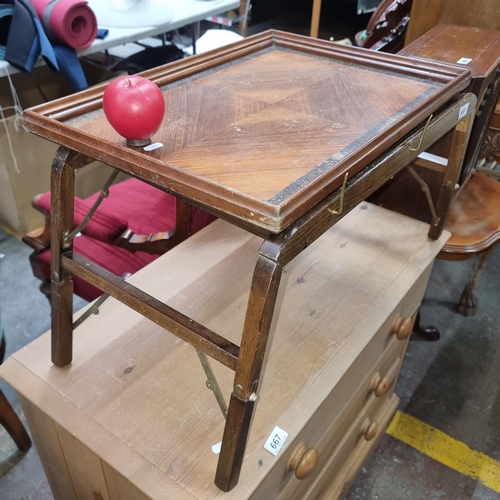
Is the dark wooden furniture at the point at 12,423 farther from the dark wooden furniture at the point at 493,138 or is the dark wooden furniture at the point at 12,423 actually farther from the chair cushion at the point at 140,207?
the dark wooden furniture at the point at 493,138

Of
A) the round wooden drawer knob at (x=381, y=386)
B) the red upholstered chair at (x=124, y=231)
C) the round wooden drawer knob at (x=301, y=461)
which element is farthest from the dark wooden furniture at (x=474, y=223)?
the round wooden drawer knob at (x=301, y=461)

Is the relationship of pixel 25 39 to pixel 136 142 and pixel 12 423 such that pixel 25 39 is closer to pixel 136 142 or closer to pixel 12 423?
pixel 12 423

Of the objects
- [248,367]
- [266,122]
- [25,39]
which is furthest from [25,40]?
[248,367]

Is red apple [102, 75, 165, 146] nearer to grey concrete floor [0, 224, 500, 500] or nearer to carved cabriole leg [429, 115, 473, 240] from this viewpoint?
carved cabriole leg [429, 115, 473, 240]

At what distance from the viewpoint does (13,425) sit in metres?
1.32

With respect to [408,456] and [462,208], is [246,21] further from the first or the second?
[408,456]

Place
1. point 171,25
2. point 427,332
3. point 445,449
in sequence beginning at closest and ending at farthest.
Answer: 1. point 445,449
2. point 427,332
3. point 171,25

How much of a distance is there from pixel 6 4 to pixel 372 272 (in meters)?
1.52

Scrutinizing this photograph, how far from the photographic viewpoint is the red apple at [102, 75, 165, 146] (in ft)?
1.92

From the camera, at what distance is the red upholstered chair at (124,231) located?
121 cm

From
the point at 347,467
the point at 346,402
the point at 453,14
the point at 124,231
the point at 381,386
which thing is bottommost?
the point at 347,467

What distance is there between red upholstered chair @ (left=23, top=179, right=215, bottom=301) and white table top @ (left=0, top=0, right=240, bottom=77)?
585 millimetres

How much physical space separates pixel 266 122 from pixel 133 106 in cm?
20

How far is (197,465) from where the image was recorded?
→ 716 millimetres
